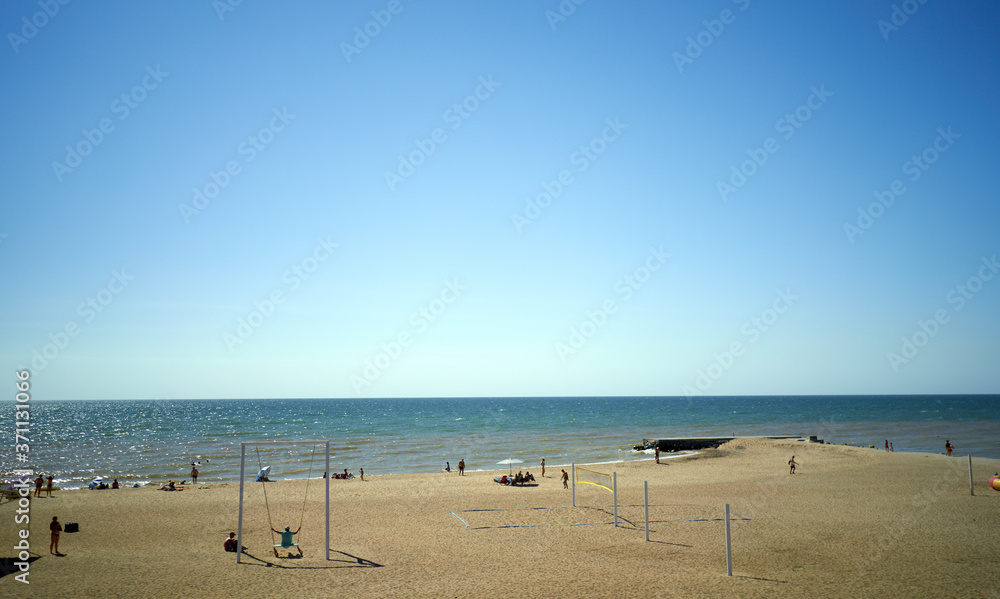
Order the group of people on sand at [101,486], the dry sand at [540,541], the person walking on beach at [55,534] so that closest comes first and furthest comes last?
1. the dry sand at [540,541]
2. the person walking on beach at [55,534]
3. the group of people on sand at [101,486]

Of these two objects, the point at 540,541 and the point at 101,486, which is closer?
the point at 540,541

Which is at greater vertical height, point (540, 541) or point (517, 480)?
point (540, 541)

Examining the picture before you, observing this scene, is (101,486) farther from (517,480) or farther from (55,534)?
(517,480)

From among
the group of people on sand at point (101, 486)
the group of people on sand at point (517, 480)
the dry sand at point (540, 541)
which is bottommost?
the group of people on sand at point (101, 486)

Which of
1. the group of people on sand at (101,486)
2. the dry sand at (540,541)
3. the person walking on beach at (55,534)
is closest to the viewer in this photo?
the dry sand at (540,541)

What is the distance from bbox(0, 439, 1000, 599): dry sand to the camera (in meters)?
12.6

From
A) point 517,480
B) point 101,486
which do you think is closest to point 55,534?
point 101,486

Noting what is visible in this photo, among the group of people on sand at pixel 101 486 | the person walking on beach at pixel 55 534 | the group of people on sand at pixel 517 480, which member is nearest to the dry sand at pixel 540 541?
the person walking on beach at pixel 55 534

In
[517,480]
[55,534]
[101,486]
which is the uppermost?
[55,534]

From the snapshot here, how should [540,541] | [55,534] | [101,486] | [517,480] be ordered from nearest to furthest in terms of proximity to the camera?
[55,534], [540,541], [517,480], [101,486]

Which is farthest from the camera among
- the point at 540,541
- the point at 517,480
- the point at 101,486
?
the point at 101,486

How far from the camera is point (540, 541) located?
666 inches

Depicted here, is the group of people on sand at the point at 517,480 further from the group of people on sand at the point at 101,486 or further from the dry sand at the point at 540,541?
the group of people on sand at the point at 101,486

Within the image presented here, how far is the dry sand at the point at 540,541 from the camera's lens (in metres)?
12.6
